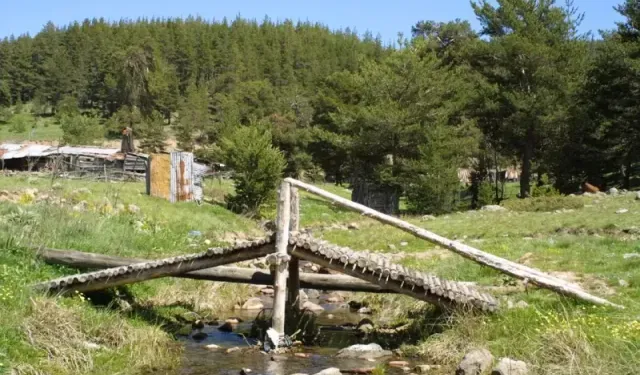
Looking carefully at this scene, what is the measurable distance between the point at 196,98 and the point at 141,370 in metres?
82.9

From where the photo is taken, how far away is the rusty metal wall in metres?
28.9

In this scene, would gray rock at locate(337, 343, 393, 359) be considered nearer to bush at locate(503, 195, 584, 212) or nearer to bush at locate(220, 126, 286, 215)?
bush at locate(503, 195, 584, 212)

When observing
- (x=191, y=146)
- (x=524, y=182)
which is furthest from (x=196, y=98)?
(x=524, y=182)

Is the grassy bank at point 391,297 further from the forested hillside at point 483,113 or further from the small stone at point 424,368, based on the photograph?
the forested hillside at point 483,113

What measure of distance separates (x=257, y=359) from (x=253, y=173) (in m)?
20.4

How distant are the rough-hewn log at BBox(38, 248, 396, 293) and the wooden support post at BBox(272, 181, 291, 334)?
147 centimetres

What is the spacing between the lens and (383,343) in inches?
453

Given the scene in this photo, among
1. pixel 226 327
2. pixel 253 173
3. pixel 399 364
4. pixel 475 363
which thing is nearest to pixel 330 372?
pixel 399 364

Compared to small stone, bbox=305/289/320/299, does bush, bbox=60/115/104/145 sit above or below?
above

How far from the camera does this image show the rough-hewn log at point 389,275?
1057cm

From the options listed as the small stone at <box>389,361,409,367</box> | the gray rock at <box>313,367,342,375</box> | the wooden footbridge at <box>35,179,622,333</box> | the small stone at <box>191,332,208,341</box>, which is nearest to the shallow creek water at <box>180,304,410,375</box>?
the small stone at <box>191,332,208,341</box>

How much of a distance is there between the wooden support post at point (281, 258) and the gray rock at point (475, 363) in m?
3.32

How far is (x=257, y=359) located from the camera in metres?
10.6

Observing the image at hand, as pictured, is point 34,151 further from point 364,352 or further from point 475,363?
point 475,363
